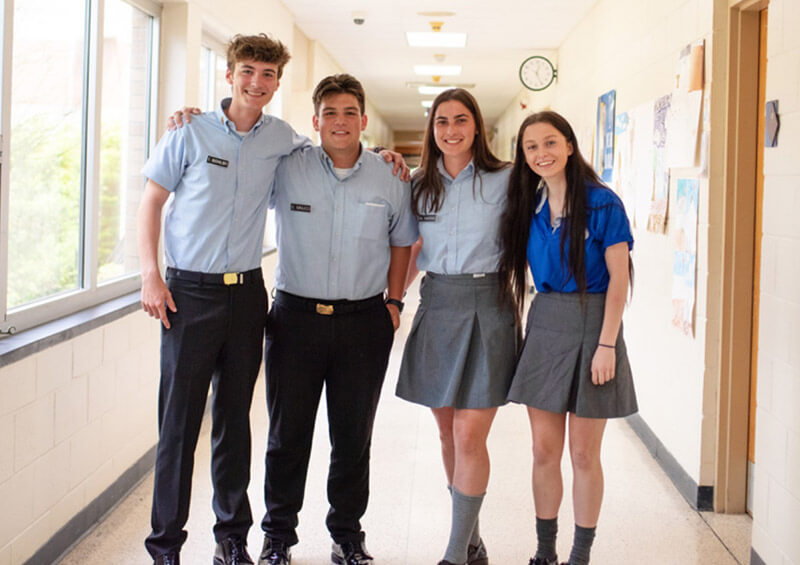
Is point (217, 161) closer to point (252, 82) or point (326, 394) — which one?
point (252, 82)

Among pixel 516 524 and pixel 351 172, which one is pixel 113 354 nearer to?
pixel 351 172

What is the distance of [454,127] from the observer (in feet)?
7.66

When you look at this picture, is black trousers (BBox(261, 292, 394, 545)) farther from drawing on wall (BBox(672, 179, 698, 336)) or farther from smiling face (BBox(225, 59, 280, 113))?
drawing on wall (BBox(672, 179, 698, 336))

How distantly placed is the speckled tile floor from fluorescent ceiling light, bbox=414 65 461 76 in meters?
6.49

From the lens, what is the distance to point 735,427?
312cm

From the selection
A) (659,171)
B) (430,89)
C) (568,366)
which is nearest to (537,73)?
(430,89)

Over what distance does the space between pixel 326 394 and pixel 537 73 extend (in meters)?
6.23

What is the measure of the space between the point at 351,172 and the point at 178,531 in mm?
1217

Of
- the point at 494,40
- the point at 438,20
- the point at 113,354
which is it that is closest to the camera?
the point at 113,354

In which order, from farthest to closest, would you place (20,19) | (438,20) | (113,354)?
(438,20) → (113,354) → (20,19)

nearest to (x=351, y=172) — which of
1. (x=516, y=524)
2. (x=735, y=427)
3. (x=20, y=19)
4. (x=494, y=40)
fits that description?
(x=20, y=19)

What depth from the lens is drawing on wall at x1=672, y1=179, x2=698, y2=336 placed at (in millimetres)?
3287

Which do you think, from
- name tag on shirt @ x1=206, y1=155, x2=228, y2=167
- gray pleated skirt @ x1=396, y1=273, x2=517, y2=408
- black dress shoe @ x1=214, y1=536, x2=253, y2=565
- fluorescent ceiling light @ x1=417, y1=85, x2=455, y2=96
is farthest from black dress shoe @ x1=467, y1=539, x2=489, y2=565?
fluorescent ceiling light @ x1=417, y1=85, x2=455, y2=96

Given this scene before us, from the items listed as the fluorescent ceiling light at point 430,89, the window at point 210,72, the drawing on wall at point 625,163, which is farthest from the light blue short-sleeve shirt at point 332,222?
the fluorescent ceiling light at point 430,89
